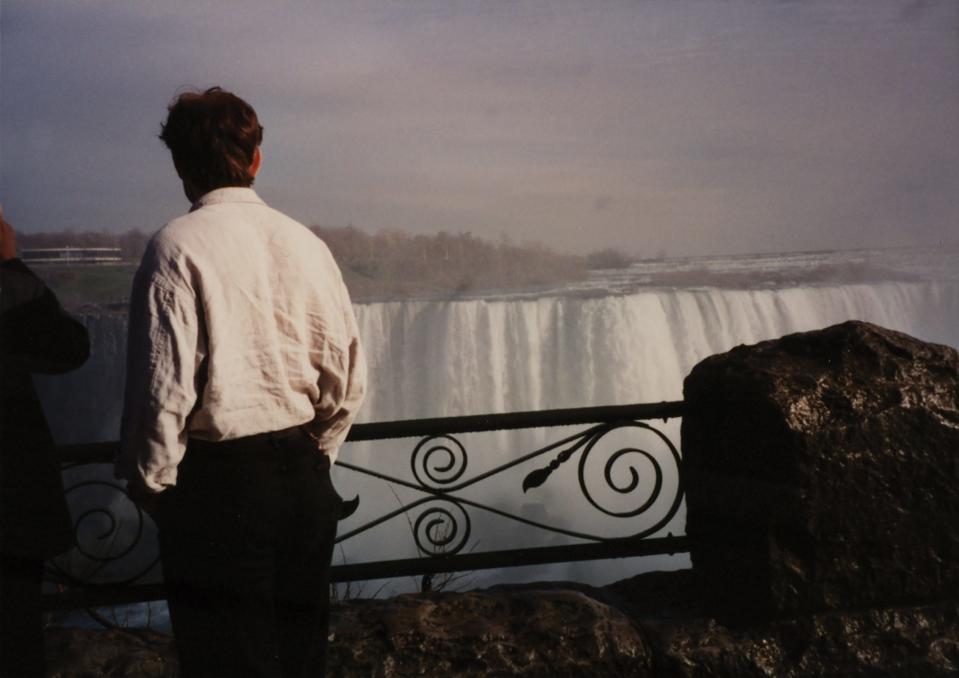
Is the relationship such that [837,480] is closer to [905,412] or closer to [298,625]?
[905,412]

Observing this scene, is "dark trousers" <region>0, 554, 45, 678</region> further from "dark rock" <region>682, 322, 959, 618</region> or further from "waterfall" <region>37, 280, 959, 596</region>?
"waterfall" <region>37, 280, 959, 596</region>

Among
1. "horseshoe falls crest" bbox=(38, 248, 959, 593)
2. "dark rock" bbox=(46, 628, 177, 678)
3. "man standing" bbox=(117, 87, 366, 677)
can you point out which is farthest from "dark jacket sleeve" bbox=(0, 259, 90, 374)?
"horseshoe falls crest" bbox=(38, 248, 959, 593)

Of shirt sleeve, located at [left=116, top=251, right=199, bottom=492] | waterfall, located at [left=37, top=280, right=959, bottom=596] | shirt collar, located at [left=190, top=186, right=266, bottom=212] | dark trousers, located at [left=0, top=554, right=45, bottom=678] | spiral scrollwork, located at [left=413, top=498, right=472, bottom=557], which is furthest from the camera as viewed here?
waterfall, located at [left=37, top=280, right=959, bottom=596]

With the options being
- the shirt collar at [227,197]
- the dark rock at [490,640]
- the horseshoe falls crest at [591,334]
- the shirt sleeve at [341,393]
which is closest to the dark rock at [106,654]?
the dark rock at [490,640]

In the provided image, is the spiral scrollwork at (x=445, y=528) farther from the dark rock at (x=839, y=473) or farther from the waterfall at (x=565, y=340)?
the waterfall at (x=565, y=340)

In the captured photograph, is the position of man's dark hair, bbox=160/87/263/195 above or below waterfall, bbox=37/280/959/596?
above

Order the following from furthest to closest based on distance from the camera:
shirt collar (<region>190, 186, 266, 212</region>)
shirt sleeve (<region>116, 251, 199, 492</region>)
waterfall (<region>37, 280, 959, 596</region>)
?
waterfall (<region>37, 280, 959, 596</region>)
shirt collar (<region>190, 186, 266, 212</region>)
shirt sleeve (<region>116, 251, 199, 492</region>)
